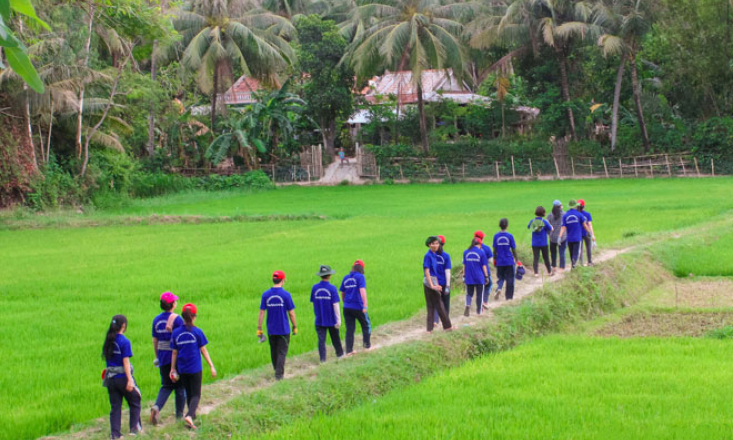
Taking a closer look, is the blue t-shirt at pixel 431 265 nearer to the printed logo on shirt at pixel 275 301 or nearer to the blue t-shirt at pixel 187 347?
the printed logo on shirt at pixel 275 301

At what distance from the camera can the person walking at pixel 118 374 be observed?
6836mm

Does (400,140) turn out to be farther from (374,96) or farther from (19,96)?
(19,96)

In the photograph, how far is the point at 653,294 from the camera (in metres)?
14.8

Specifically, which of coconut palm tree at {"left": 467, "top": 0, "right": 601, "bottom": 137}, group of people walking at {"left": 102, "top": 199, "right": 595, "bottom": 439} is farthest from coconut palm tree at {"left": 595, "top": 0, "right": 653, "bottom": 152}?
group of people walking at {"left": 102, "top": 199, "right": 595, "bottom": 439}

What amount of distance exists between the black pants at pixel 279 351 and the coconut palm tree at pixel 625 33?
39281 millimetres

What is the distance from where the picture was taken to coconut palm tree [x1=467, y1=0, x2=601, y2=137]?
46.5 meters

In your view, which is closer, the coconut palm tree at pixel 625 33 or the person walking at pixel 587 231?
the person walking at pixel 587 231

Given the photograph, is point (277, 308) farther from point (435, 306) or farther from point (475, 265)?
point (475, 265)

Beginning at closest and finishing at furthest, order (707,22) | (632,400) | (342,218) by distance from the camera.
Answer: (632,400) < (342,218) < (707,22)

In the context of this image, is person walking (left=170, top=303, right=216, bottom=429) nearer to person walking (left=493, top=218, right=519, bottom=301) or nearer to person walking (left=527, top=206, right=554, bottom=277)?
person walking (left=493, top=218, right=519, bottom=301)

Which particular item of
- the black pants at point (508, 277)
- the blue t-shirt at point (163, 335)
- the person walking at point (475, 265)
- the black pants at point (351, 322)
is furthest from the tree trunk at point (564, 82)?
the blue t-shirt at point (163, 335)

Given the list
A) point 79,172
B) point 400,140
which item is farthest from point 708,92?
point 79,172

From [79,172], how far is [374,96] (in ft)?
76.6

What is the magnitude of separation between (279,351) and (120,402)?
81.5 inches
